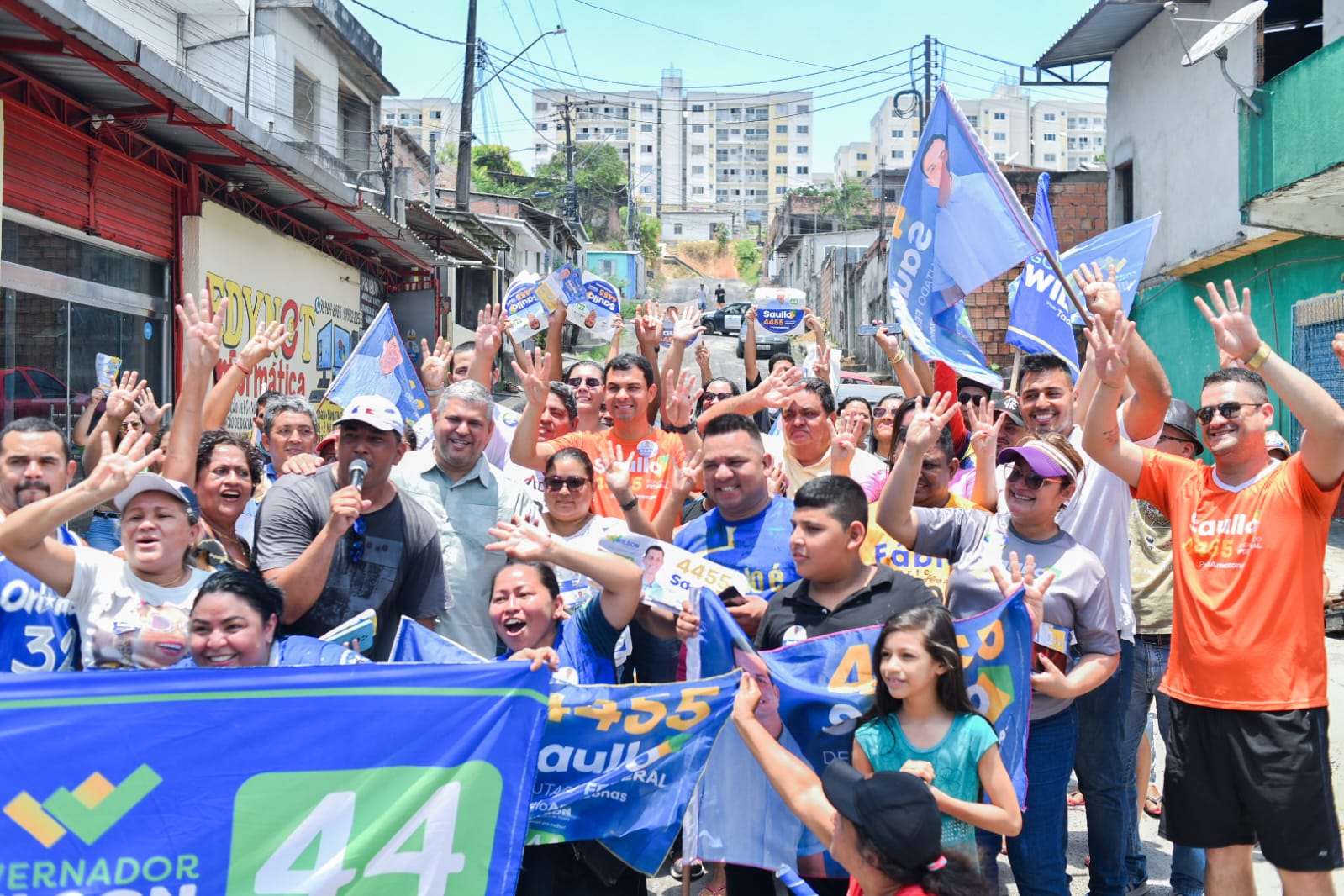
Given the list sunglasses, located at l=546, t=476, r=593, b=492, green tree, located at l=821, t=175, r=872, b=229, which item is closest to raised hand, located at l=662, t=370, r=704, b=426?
sunglasses, located at l=546, t=476, r=593, b=492

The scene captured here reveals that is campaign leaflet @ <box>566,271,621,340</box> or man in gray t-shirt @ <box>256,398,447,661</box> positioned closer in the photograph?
man in gray t-shirt @ <box>256,398,447,661</box>

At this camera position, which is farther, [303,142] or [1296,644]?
[303,142]

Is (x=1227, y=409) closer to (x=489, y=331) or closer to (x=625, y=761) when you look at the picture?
(x=625, y=761)

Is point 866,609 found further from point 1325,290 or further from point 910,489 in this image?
point 1325,290

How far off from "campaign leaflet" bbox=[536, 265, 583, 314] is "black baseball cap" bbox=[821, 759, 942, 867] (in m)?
6.00


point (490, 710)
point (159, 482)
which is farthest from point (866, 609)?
point (159, 482)

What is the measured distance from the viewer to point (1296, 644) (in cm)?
392

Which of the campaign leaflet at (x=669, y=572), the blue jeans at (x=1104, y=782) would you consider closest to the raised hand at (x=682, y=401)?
the campaign leaflet at (x=669, y=572)

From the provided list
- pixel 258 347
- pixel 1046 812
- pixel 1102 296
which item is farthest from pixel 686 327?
pixel 1046 812

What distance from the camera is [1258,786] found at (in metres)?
3.90

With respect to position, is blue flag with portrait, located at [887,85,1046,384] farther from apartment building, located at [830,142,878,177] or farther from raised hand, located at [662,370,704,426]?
apartment building, located at [830,142,878,177]

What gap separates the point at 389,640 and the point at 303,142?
17489 mm

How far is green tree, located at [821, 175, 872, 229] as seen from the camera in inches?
2790

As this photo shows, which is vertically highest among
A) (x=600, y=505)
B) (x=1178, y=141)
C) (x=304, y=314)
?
(x=1178, y=141)
